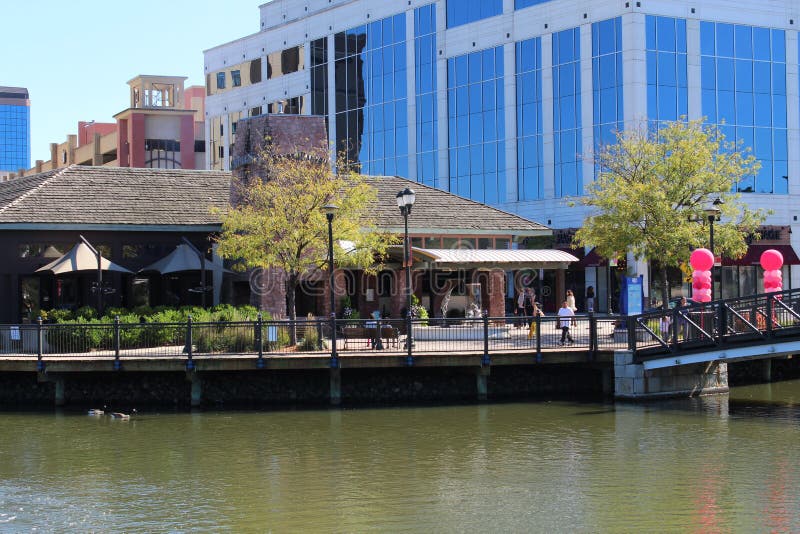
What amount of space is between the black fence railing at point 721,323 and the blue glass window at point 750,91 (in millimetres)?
29426

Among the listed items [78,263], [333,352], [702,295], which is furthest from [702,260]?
[78,263]

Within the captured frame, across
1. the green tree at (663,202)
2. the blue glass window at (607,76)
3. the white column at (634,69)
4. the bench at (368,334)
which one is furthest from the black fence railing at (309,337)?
the blue glass window at (607,76)

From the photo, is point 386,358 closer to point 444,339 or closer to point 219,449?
point 444,339

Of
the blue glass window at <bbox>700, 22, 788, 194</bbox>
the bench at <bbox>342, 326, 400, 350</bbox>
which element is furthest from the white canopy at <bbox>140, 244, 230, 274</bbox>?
the blue glass window at <bbox>700, 22, 788, 194</bbox>

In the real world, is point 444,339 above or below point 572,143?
below

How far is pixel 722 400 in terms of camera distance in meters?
30.1

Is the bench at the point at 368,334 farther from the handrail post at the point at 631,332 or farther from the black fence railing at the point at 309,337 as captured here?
the handrail post at the point at 631,332

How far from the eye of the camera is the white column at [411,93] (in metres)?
68.7

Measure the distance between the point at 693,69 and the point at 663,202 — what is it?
2095 centimetres

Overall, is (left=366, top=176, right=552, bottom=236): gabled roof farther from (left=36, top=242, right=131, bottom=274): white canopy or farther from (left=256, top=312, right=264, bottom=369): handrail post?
(left=256, top=312, right=264, bottom=369): handrail post

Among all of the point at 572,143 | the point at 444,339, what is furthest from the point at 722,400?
the point at 572,143

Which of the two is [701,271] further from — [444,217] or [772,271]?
[444,217]

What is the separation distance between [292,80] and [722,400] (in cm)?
5338

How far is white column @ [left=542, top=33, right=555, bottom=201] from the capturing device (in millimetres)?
59500
